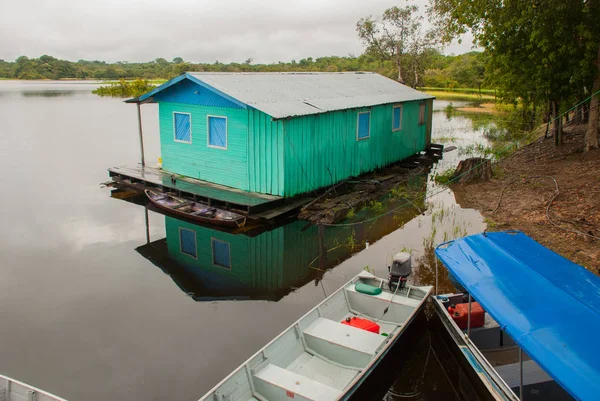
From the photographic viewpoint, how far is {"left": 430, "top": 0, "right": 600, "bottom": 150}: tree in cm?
1493

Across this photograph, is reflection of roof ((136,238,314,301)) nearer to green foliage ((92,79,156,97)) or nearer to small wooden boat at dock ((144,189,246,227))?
small wooden boat at dock ((144,189,246,227))

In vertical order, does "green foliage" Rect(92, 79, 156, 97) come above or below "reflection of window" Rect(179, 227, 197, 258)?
above

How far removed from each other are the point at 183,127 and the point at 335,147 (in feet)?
16.8

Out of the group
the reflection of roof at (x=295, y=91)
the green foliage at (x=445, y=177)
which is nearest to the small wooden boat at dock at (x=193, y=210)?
the reflection of roof at (x=295, y=91)

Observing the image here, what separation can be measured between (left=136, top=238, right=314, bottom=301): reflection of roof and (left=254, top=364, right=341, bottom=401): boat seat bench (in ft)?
10.6

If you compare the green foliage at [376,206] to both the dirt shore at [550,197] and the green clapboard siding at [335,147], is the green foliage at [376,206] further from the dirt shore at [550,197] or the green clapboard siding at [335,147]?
the dirt shore at [550,197]

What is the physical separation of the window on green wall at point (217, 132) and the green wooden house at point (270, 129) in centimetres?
3

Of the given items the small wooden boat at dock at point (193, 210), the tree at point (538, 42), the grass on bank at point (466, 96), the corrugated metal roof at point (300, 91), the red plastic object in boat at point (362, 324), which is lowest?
the red plastic object in boat at point (362, 324)

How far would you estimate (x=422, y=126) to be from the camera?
22750mm

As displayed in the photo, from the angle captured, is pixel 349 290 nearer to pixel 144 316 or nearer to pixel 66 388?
pixel 144 316

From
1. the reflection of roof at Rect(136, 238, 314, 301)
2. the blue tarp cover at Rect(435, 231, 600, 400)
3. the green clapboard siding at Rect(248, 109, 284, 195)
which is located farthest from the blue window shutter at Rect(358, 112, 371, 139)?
the blue tarp cover at Rect(435, 231, 600, 400)

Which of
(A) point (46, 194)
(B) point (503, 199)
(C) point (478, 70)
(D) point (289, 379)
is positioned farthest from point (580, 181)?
(C) point (478, 70)

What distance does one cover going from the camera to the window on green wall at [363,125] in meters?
17.3

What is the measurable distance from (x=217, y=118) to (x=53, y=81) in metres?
118
